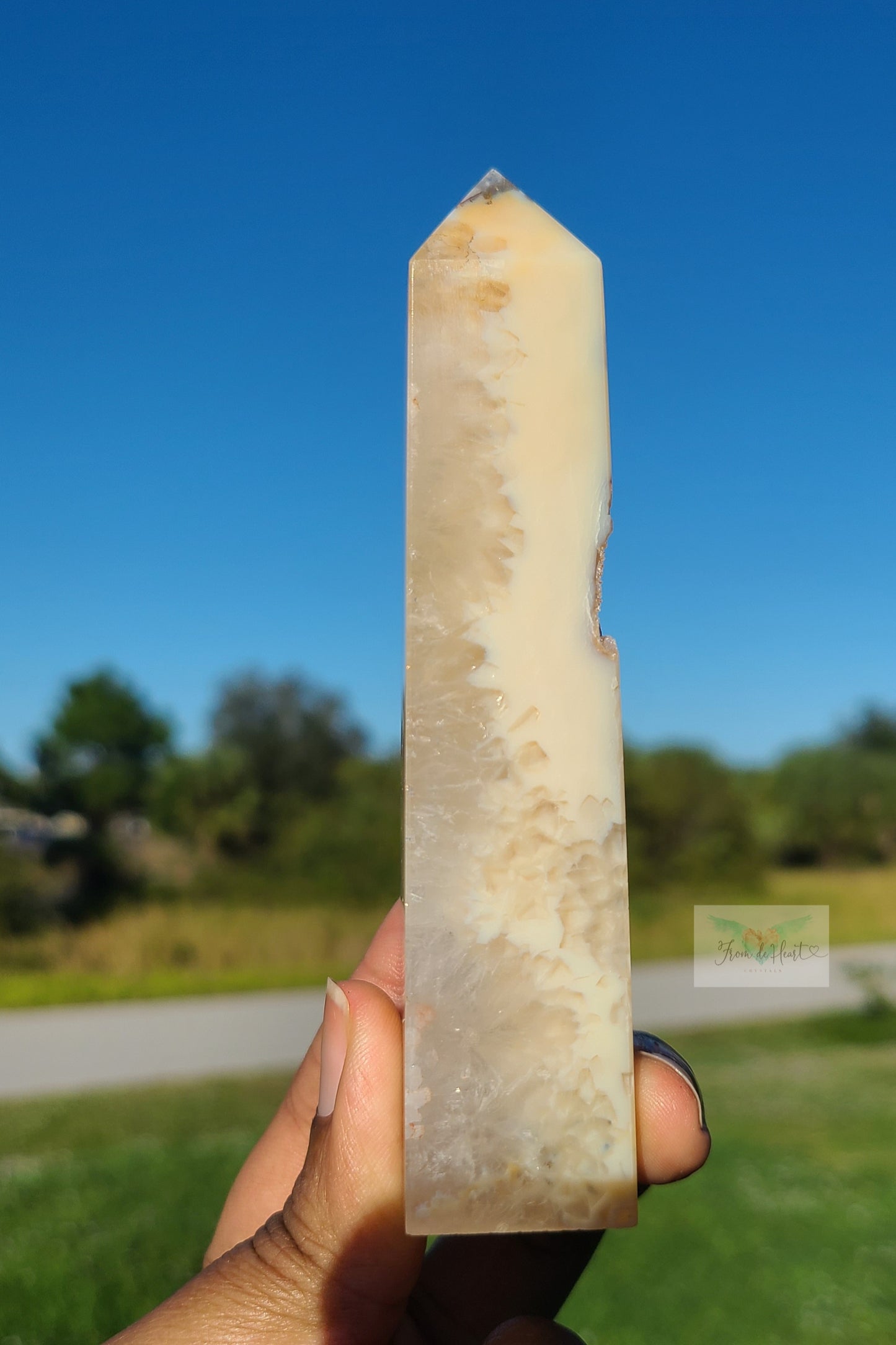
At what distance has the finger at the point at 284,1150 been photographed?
6.37 feet

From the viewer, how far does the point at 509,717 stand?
1513 millimetres

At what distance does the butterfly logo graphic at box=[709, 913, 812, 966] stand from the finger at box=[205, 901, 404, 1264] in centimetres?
265

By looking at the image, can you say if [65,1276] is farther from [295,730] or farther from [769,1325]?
[295,730]

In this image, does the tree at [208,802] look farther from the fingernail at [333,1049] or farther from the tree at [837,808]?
the fingernail at [333,1049]

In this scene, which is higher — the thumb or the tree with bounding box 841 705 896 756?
the tree with bounding box 841 705 896 756

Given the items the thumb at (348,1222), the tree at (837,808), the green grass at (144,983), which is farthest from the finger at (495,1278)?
the tree at (837,808)

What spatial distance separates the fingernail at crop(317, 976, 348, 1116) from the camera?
1.50 metres

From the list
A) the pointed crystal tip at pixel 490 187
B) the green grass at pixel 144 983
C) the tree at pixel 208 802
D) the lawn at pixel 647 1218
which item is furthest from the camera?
the tree at pixel 208 802

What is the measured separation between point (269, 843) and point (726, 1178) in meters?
8.50

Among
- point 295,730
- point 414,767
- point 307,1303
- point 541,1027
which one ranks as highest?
point 295,730

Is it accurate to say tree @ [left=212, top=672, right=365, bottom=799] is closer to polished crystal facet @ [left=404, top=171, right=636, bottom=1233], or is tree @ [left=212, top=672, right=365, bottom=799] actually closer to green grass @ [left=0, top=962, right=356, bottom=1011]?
green grass @ [left=0, top=962, right=356, bottom=1011]

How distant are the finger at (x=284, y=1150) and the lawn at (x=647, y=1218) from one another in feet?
8.46

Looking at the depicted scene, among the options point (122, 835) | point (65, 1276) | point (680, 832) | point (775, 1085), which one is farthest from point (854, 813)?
point (65, 1276)

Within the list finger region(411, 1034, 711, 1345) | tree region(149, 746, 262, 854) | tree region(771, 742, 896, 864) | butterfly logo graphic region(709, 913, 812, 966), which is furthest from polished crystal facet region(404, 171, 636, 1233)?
tree region(149, 746, 262, 854)
